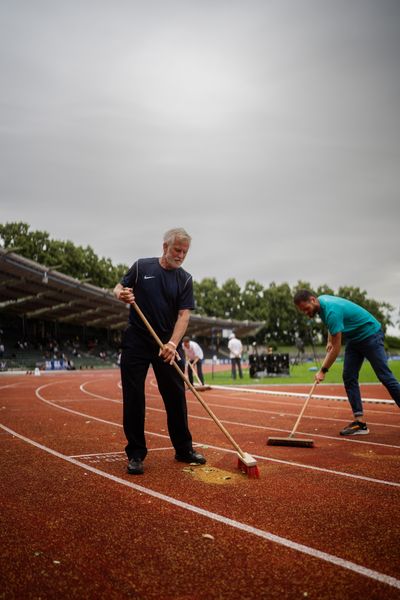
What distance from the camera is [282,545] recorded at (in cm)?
274

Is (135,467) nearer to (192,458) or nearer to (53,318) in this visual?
(192,458)

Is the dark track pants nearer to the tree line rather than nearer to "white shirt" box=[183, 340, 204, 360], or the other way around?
"white shirt" box=[183, 340, 204, 360]

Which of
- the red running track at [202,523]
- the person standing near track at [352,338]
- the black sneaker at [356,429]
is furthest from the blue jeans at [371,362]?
the red running track at [202,523]

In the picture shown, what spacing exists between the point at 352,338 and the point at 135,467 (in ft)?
11.6

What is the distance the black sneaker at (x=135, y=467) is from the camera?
4379mm

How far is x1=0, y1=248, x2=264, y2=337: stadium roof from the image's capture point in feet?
111

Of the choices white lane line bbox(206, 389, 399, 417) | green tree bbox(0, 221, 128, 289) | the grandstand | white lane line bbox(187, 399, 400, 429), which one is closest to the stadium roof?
the grandstand

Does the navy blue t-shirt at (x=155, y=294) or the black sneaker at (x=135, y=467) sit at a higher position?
the navy blue t-shirt at (x=155, y=294)

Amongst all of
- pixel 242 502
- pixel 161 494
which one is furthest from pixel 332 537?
pixel 161 494

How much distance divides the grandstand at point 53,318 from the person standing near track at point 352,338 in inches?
742

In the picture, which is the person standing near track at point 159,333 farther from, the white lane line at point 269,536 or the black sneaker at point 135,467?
the white lane line at point 269,536

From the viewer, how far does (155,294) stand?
15.7 ft

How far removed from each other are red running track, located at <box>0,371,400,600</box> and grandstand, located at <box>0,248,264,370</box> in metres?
20.7

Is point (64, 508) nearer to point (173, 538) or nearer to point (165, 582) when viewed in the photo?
point (173, 538)
